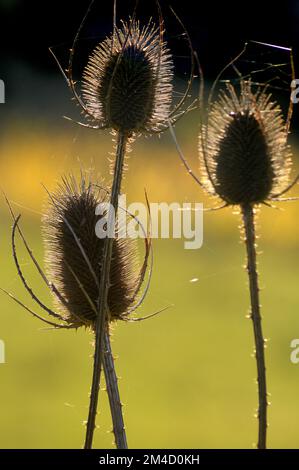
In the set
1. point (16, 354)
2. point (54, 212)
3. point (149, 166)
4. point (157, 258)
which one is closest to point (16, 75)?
point (157, 258)

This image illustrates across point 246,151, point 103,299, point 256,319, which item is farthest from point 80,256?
point 256,319

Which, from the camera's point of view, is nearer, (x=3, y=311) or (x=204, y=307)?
(x=3, y=311)

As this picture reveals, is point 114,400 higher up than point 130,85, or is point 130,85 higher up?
point 130,85

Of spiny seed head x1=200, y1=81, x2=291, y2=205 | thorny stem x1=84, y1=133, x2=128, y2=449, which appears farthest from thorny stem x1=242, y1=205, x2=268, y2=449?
thorny stem x1=84, y1=133, x2=128, y2=449

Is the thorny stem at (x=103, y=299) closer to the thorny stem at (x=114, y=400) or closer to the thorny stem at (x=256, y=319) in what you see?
the thorny stem at (x=114, y=400)

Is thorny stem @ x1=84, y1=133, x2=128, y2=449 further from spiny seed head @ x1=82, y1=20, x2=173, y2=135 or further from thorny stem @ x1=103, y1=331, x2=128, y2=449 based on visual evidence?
thorny stem @ x1=103, y1=331, x2=128, y2=449

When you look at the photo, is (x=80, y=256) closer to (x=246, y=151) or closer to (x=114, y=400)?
(x=114, y=400)

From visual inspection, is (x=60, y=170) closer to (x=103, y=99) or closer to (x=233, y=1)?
(x=103, y=99)
